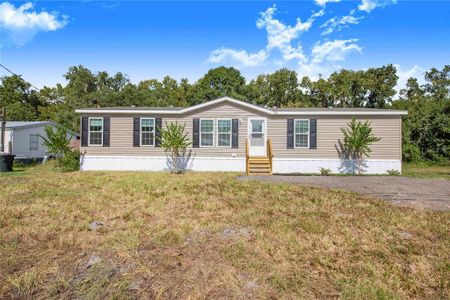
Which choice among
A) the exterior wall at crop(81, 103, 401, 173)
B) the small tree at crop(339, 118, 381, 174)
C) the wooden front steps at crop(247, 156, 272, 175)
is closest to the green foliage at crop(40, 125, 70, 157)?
the exterior wall at crop(81, 103, 401, 173)

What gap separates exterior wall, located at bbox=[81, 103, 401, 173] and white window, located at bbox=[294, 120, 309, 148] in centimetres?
26

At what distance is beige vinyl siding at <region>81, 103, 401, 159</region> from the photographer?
44.2 ft

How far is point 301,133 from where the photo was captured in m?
13.7

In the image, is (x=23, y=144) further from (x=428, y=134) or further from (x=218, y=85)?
(x=428, y=134)

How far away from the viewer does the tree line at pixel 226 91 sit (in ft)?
92.1

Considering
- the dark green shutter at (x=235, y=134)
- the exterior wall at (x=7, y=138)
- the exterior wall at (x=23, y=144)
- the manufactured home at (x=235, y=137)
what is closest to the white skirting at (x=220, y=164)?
the manufactured home at (x=235, y=137)

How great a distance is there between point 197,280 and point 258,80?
3276cm

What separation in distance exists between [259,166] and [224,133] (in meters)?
2.51

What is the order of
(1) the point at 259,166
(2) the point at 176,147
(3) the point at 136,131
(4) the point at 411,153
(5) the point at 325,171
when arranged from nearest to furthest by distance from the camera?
(1) the point at 259,166 → (2) the point at 176,147 → (5) the point at 325,171 → (3) the point at 136,131 → (4) the point at 411,153

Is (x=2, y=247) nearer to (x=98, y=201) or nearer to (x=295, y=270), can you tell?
(x=98, y=201)

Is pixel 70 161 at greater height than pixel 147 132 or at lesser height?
lesser

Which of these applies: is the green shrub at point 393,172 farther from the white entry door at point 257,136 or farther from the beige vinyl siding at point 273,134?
the white entry door at point 257,136

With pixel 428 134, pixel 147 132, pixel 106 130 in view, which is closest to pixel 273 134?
pixel 147 132

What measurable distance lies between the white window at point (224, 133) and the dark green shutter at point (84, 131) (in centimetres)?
683
